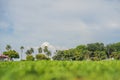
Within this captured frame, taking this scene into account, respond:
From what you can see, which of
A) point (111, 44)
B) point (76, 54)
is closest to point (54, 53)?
point (76, 54)

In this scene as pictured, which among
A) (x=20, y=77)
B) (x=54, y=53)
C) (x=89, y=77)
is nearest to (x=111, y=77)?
(x=89, y=77)

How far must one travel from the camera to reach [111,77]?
8.08 ft

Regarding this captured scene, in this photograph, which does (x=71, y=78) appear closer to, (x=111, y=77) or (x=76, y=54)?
(x=111, y=77)

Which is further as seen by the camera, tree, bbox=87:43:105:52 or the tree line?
tree, bbox=87:43:105:52

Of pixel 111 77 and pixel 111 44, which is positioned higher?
pixel 111 44

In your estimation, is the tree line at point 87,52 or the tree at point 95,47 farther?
the tree at point 95,47

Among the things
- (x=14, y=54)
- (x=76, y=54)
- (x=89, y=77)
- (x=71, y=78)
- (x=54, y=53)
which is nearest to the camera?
(x=71, y=78)

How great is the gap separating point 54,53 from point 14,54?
1310 inches

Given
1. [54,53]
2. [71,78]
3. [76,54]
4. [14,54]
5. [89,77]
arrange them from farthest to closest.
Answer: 1. [54,53]
2. [76,54]
3. [14,54]
4. [89,77]
5. [71,78]

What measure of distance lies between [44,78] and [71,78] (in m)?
0.22

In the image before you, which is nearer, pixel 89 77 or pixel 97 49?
pixel 89 77

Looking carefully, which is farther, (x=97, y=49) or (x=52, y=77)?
(x=97, y=49)

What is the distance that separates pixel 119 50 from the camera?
506 feet

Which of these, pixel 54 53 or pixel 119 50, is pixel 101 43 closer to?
pixel 119 50
